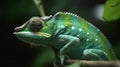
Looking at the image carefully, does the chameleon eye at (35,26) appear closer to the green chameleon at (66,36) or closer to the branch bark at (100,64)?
the green chameleon at (66,36)

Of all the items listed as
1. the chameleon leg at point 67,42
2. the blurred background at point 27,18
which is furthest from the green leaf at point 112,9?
the blurred background at point 27,18

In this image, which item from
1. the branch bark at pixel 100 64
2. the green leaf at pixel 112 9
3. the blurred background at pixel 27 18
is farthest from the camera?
the blurred background at pixel 27 18

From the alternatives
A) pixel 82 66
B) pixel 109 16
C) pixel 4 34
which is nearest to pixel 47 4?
pixel 4 34

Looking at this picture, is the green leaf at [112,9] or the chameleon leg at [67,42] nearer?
the green leaf at [112,9]

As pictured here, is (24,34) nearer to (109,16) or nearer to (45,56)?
(109,16)

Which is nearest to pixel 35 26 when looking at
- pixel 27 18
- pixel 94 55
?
pixel 94 55

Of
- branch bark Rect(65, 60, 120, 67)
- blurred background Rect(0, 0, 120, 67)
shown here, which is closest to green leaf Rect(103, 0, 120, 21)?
branch bark Rect(65, 60, 120, 67)
